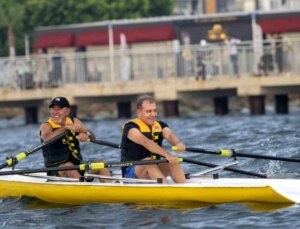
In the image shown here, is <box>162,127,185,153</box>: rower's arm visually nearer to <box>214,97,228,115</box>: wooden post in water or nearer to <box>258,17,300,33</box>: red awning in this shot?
<box>214,97,228,115</box>: wooden post in water

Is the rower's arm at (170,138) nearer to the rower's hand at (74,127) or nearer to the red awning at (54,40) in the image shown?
the rower's hand at (74,127)

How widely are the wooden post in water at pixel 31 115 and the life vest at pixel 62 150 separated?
26.7 meters

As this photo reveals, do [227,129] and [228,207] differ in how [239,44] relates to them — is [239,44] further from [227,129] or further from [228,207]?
[228,207]

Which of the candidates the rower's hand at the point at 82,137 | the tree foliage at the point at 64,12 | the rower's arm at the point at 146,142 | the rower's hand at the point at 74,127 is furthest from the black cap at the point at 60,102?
the tree foliage at the point at 64,12

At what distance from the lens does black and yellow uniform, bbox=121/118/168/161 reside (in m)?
18.8

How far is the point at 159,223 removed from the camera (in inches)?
683

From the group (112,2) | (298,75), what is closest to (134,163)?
(298,75)

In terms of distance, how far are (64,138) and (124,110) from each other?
26258 mm

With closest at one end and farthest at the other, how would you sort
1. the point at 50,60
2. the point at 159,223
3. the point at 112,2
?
the point at 159,223, the point at 50,60, the point at 112,2

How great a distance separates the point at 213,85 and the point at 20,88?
6.72 meters

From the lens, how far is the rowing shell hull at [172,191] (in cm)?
1817

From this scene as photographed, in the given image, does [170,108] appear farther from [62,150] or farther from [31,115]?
[62,150]

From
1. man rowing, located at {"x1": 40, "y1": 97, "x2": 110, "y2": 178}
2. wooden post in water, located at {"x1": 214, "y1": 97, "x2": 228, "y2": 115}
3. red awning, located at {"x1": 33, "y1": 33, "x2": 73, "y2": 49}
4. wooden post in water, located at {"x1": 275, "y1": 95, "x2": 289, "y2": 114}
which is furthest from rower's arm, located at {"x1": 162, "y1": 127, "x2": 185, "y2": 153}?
red awning, located at {"x1": 33, "y1": 33, "x2": 73, "y2": 49}

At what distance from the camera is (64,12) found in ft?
203
